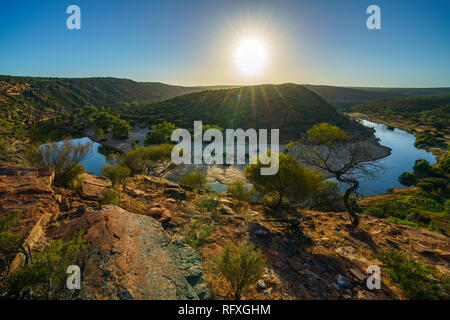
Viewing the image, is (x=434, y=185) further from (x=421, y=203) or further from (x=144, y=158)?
(x=144, y=158)

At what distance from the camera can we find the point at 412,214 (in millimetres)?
14562

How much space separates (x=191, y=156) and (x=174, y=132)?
14286 millimetres

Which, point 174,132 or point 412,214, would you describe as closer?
point 412,214

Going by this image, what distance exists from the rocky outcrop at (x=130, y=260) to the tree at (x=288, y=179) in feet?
23.7

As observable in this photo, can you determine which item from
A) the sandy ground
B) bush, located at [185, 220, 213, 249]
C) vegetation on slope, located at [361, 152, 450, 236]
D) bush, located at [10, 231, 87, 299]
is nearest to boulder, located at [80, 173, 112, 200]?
bush, located at [185, 220, 213, 249]

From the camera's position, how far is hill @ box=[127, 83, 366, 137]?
51281 millimetres

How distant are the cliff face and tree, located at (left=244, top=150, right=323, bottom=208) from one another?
311 centimetres

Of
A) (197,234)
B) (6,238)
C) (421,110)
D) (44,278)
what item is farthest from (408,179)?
(421,110)

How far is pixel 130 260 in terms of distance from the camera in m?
4.15

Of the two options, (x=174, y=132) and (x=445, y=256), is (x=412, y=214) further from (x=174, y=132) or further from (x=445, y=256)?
(x=174, y=132)

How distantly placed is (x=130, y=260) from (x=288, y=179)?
30.4 feet

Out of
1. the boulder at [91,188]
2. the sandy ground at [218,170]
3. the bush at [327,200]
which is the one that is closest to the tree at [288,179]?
the bush at [327,200]

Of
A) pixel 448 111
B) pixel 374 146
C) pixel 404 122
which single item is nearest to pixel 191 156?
pixel 374 146

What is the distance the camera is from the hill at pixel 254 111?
5128 centimetres
